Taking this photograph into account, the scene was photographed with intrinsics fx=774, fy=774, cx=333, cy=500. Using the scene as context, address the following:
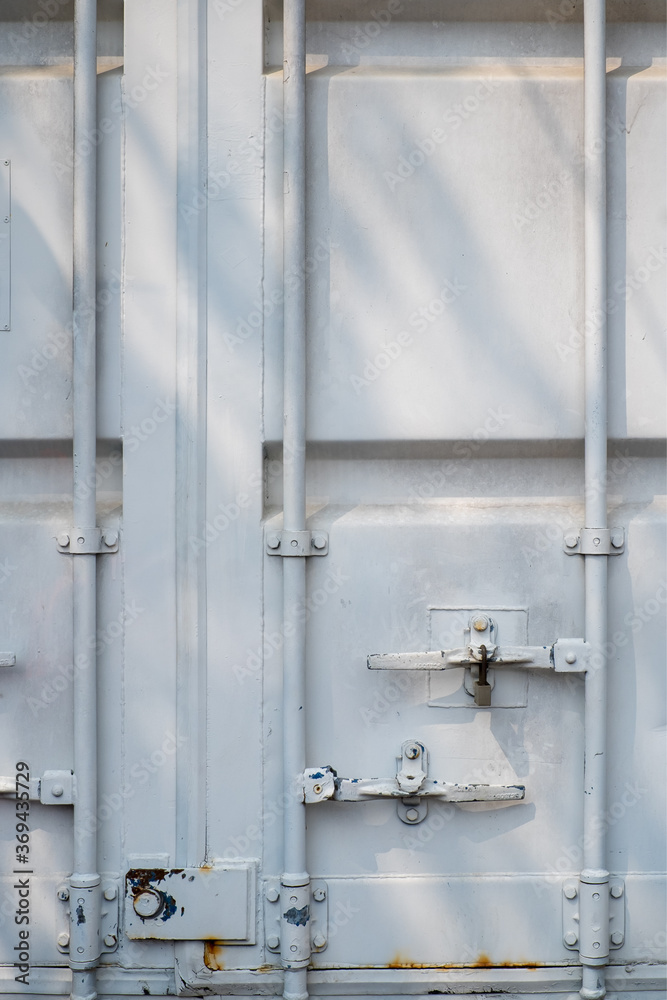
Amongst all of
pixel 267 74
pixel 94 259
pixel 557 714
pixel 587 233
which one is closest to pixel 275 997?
pixel 557 714

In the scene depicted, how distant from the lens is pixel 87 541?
1655mm

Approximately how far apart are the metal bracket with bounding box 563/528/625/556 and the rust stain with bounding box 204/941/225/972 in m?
1.14

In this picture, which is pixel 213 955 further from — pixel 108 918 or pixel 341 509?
pixel 341 509

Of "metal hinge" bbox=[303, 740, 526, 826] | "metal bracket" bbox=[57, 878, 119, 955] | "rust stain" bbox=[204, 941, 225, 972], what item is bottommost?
"rust stain" bbox=[204, 941, 225, 972]

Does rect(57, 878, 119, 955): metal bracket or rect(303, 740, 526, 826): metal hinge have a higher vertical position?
rect(303, 740, 526, 826): metal hinge

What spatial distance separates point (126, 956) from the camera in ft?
5.50

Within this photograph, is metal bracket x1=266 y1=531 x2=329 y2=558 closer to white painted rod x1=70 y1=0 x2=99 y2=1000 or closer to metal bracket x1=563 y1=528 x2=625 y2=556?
white painted rod x1=70 y1=0 x2=99 y2=1000

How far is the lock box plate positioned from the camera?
1684mm

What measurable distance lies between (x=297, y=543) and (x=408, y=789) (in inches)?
22.4

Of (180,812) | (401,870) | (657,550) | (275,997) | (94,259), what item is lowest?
(275,997)

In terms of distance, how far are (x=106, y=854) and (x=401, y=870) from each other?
64 cm

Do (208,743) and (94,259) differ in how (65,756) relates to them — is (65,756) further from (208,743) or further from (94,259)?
(94,259)

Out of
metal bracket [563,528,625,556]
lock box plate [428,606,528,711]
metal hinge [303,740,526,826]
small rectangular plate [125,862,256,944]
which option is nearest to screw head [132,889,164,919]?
small rectangular plate [125,862,256,944]

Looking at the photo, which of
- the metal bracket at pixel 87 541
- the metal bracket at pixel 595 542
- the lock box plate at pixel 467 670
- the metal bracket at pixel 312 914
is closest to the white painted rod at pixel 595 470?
the metal bracket at pixel 595 542
